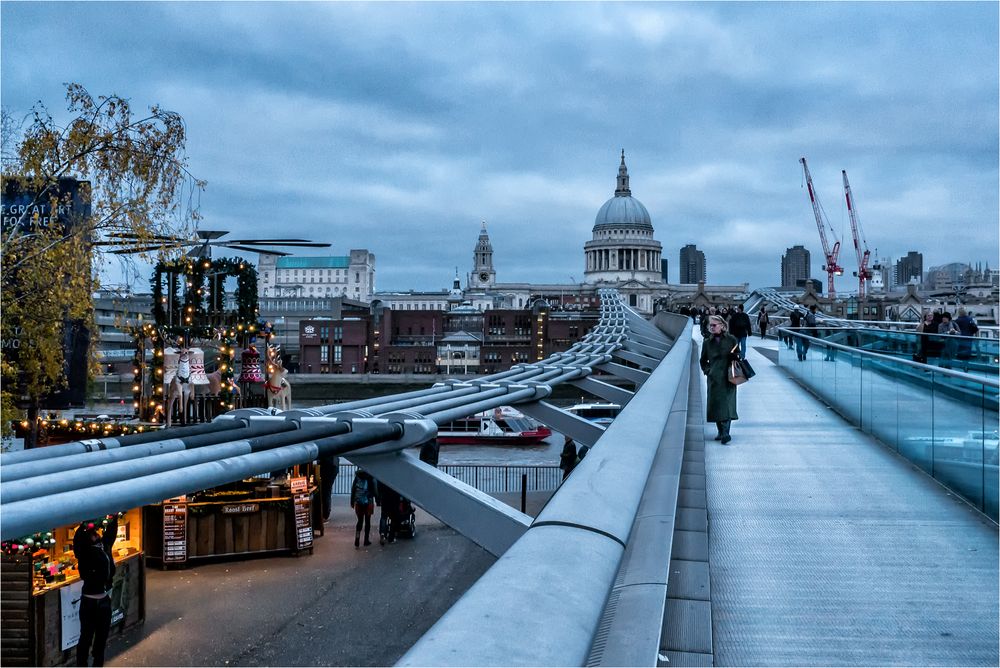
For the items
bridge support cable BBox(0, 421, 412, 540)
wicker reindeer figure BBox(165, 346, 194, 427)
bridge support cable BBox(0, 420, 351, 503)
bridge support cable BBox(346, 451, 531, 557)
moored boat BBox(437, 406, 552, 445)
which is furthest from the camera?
moored boat BBox(437, 406, 552, 445)

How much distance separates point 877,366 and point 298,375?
65.9 meters

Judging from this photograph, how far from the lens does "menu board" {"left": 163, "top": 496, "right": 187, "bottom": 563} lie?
1218cm

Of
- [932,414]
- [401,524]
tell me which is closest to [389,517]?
[401,524]

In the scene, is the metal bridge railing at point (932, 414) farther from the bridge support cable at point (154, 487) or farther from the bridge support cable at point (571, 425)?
the bridge support cable at point (154, 487)

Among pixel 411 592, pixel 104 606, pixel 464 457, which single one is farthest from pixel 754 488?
pixel 464 457

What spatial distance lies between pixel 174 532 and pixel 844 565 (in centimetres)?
1112

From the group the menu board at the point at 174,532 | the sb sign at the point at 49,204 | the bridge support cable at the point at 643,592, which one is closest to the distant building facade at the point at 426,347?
the menu board at the point at 174,532

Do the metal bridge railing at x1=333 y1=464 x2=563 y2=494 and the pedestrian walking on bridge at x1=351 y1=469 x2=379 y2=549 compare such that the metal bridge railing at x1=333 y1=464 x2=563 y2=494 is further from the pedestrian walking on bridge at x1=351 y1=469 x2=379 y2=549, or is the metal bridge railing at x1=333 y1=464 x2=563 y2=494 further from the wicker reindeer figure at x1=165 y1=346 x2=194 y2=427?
the wicker reindeer figure at x1=165 y1=346 x2=194 y2=427

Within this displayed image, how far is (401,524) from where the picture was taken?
1383 cm

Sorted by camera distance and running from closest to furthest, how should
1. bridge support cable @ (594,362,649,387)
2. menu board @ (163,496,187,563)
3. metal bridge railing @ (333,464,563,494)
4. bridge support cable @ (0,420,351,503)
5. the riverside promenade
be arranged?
bridge support cable @ (0,420,351,503), the riverside promenade, bridge support cable @ (594,362,649,387), menu board @ (163,496,187,563), metal bridge railing @ (333,464,563,494)

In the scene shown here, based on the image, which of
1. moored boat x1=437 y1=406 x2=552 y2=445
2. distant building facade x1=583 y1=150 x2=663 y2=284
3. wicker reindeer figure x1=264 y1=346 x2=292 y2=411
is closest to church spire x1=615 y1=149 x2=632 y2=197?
distant building facade x1=583 y1=150 x2=663 y2=284

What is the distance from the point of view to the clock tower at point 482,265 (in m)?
149

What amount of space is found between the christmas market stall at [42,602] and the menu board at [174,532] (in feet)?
9.74

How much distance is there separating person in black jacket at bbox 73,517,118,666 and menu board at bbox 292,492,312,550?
4.84 meters
